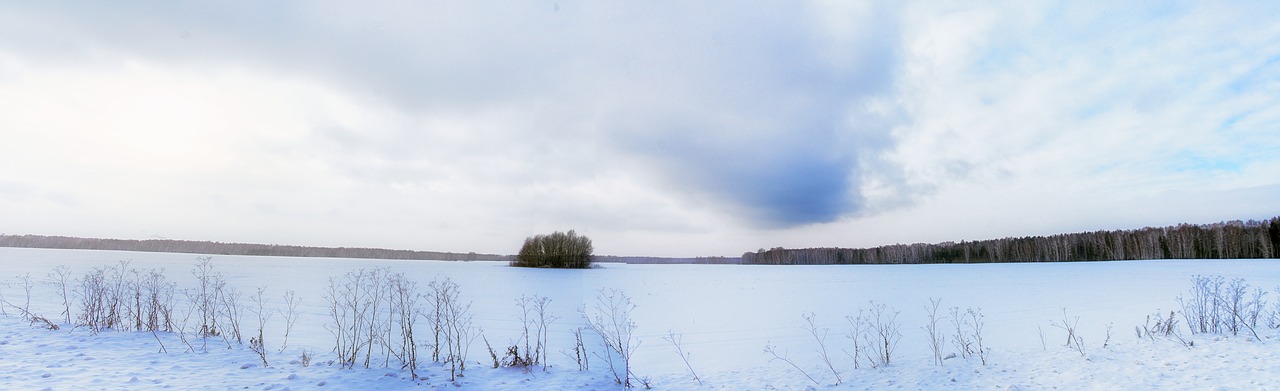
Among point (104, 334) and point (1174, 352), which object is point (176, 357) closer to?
point (104, 334)

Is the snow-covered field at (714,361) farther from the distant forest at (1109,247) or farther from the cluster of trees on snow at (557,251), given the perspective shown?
the distant forest at (1109,247)

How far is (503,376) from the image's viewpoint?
580 centimetres

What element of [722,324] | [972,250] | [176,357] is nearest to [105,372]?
[176,357]

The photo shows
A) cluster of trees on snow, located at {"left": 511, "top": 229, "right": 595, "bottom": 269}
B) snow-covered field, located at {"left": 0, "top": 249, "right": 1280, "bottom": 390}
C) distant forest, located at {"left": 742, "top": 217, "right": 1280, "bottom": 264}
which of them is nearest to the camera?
snow-covered field, located at {"left": 0, "top": 249, "right": 1280, "bottom": 390}

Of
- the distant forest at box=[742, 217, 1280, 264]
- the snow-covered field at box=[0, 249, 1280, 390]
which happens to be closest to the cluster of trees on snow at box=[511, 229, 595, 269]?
the snow-covered field at box=[0, 249, 1280, 390]

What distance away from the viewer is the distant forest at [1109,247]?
48156 mm

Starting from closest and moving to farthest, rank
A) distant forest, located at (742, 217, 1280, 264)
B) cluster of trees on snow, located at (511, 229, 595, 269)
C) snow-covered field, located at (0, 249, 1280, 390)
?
1. snow-covered field, located at (0, 249, 1280, 390)
2. cluster of trees on snow, located at (511, 229, 595, 269)
3. distant forest, located at (742, 217, 1280, 264)

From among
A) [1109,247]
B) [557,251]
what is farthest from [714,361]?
[1109,247]

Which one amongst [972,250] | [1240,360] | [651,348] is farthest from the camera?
[972,250]

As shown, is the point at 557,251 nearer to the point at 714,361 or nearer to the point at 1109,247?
the point at 714,361

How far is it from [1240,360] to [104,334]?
13003 millimetres

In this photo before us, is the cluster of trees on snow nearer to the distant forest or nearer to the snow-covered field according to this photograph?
the snow-covered field

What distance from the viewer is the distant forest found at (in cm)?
4816

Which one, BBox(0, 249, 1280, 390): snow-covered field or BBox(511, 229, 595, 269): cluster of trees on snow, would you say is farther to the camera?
BBox(511, 229, 595, 269): cluster of trees on snow
